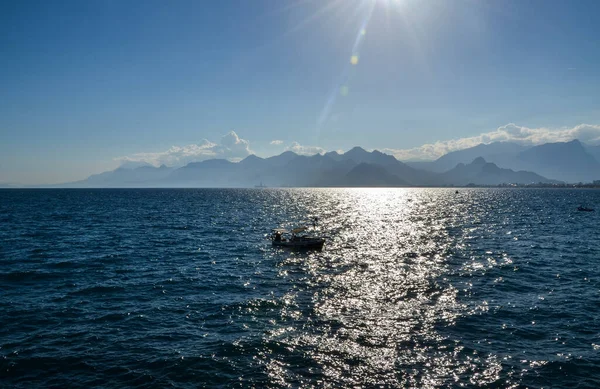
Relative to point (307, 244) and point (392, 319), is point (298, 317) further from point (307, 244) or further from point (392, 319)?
point (307, 244)

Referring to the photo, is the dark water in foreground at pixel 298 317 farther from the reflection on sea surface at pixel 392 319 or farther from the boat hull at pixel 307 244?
the boat hull at pixel 307 244

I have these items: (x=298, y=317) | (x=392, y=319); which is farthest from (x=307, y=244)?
(x=392, y=319)

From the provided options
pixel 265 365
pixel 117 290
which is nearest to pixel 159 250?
pixel 117 290

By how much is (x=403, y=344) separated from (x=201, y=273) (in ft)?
85.3

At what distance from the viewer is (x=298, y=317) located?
90.5 feet

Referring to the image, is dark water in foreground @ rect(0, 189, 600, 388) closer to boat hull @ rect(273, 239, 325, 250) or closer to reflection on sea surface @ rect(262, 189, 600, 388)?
reflection on sea surface @ rect(262, 189, 600, 388)

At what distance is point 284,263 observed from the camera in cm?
4709

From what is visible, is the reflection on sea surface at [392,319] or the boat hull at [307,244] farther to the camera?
the boat hull at [307,244]

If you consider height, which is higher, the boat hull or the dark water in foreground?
the boat hull

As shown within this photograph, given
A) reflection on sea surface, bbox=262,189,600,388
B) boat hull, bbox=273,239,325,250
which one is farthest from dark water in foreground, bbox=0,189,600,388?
boat hull, bbox=273,239,325,250

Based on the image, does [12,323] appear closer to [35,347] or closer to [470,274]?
[35,347]

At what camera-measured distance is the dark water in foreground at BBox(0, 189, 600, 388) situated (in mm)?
19734

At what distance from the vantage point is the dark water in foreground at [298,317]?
64.7 ft

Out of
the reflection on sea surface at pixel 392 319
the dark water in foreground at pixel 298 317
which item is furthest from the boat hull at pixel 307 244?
the reflection on sea surface at pixel 392 319
